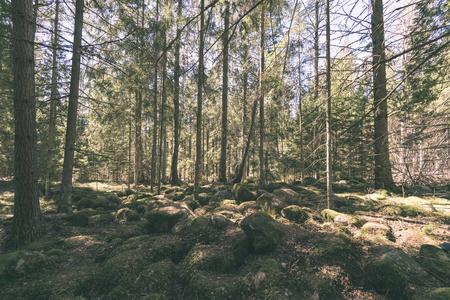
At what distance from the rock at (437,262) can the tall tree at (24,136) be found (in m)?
8.17

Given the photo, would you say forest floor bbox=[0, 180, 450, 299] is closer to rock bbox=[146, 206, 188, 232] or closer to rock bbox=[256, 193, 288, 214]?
rock bbox=[146, 206, 188, 232]

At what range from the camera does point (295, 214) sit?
218 inches

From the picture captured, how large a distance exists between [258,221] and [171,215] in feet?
8.67

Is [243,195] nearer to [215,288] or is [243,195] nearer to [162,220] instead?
[162,220]

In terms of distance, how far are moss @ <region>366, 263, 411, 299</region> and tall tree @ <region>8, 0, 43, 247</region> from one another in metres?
7.49

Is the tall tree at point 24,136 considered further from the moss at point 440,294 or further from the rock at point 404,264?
the moss at point 440,294

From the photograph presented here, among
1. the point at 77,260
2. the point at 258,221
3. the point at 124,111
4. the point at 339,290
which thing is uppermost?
the point at 124,111

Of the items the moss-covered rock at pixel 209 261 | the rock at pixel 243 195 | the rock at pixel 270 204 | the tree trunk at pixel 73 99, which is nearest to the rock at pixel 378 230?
the rock at pixel 270 204

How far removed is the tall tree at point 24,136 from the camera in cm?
479

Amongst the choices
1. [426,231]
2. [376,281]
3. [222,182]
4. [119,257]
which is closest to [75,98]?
[119,257]

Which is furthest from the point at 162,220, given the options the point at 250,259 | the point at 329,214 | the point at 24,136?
the point at 329,214

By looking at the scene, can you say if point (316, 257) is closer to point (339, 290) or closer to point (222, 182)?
point (339, 290)

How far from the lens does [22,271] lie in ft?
12.0

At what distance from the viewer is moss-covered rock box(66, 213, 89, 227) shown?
254 inches
